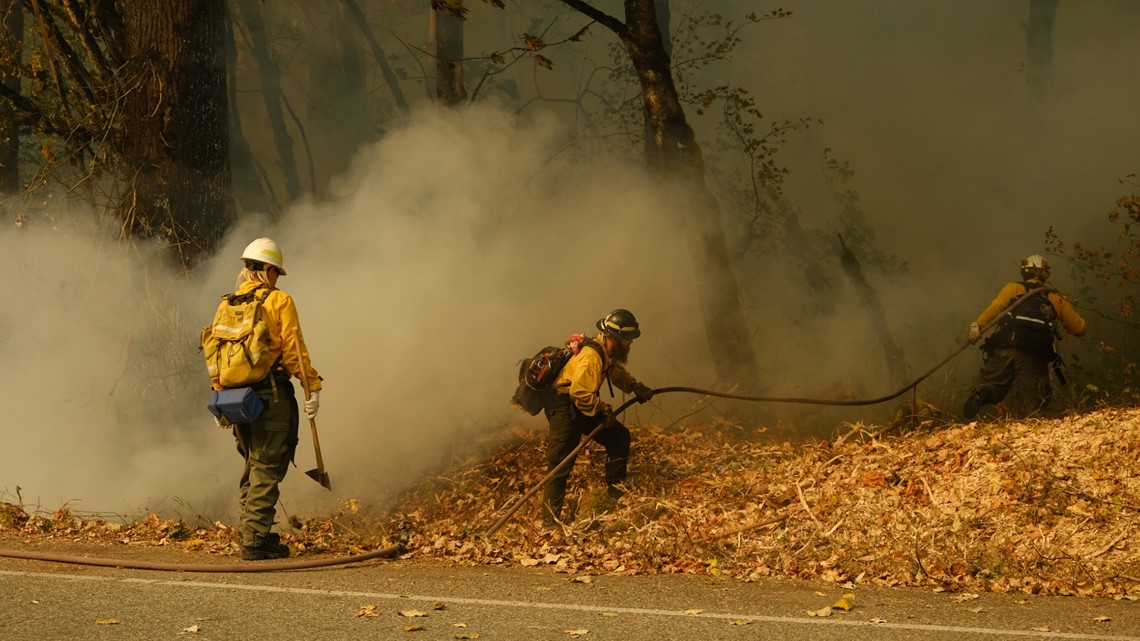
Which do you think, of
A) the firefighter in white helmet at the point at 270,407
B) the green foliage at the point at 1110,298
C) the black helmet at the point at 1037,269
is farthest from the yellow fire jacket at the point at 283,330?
the green foliage at the point at 1110,298

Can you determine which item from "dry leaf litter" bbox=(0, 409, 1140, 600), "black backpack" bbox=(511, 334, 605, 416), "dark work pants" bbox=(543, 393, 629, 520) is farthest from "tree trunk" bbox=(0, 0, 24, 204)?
"dark work pants" bbox=(543, 393, 629, 520)

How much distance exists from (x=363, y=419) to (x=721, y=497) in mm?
3417

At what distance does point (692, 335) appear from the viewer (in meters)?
13.0

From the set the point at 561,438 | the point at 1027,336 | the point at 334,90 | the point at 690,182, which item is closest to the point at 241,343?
the point at 561,438

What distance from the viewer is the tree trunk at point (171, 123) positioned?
10016 mm

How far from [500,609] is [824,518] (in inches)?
100

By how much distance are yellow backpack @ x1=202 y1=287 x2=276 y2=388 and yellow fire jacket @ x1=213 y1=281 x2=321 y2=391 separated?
37 millimetres

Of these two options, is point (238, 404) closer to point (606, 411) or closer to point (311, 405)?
point (311, 405)

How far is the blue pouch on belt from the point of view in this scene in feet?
22.9

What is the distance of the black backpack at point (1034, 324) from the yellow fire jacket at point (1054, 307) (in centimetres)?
5

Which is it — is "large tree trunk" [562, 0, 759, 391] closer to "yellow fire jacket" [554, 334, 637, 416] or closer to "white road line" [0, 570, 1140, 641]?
"yellow fire jacket" [554, 334, 637, 416]

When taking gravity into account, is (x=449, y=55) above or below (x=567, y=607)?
above

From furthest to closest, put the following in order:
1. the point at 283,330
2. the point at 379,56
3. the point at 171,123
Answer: the point at 379,56, the point at 171,123, the point at 283,330

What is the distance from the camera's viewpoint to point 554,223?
12516 mm
